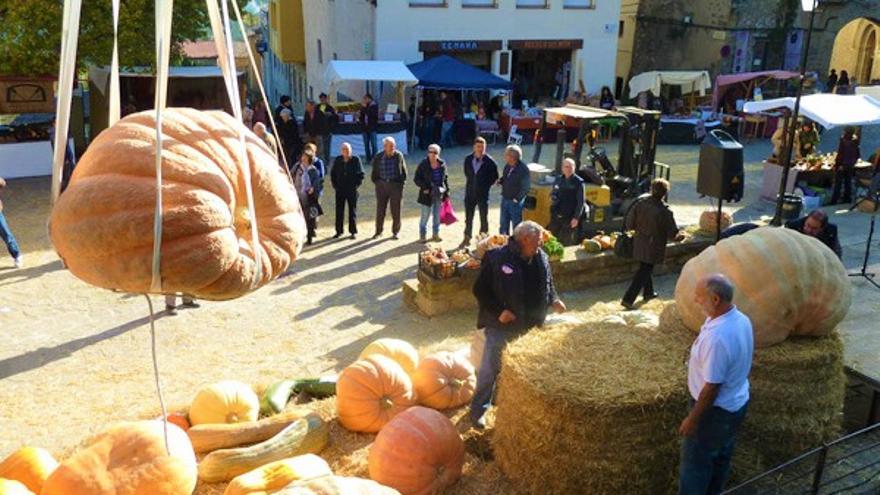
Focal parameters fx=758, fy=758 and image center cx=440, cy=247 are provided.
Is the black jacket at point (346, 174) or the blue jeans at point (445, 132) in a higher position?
the black jacket at point (346, 174)

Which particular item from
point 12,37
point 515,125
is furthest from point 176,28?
point 515,125

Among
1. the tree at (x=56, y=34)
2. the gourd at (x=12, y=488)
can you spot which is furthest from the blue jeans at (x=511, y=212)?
the tree at (x=56, y=34)

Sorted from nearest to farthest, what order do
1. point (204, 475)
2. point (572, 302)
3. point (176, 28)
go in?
point (204, 475) → point (572, 302) → point (176, 28)

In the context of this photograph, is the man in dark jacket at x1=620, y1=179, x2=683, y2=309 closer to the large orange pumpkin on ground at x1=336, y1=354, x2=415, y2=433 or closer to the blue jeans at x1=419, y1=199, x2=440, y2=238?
the blue jeans at x1=419, y1=199, x2=440, y2=238

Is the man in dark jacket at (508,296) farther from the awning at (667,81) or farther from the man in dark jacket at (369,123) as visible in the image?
the awning at (667,81)

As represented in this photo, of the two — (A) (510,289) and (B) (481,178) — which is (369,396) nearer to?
(A) (510,289)

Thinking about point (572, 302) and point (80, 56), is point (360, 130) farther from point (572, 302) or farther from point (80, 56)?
point (572, 302)

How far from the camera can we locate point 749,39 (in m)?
30.3

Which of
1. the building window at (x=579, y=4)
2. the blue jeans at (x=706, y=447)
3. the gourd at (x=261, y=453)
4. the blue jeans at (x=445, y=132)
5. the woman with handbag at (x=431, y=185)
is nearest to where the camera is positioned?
the blue jeans at (x=706, y=447)

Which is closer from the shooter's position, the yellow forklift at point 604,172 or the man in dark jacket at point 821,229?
the man in dark jacket at point 821,229

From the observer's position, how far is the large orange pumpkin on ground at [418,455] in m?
4.88

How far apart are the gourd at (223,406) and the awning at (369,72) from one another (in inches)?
575

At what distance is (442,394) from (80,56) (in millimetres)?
14486

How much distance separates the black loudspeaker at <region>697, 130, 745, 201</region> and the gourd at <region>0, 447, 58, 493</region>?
27.0 feet
